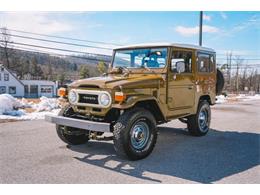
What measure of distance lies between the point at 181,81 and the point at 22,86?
139 feet

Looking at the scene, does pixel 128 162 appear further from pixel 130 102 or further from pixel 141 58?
pixel 141 58

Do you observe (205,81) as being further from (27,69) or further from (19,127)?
(27,69)

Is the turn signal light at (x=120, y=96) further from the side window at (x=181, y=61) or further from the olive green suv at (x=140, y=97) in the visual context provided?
the side window at (x=181, y=61)

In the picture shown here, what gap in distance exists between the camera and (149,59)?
627cm

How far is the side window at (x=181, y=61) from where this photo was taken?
6129 mm

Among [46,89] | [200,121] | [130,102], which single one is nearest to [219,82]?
[200,121]

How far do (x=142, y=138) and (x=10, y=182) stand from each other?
7.69ft

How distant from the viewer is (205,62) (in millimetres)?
7492

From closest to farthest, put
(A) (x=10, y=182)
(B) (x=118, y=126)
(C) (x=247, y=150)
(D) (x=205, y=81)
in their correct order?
(A) (x=10, y=182) < (B) (x=118, y=126) < (C) (x=247, y=150) < (D) (x=205, y=81)

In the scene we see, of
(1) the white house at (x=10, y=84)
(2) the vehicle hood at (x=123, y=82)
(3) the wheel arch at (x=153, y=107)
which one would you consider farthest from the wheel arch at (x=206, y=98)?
(1) the white house at (x=10, y=84)

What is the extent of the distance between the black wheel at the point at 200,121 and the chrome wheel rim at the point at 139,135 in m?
2.27

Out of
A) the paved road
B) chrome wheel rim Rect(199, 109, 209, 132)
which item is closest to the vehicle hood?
the paved road

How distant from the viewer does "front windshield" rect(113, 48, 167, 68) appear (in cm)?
612

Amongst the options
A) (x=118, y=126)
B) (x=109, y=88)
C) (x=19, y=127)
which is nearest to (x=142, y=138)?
(x=118, y=126)
